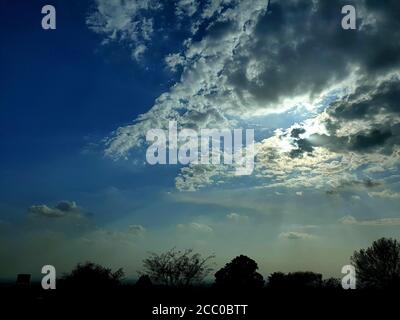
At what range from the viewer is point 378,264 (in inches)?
2189

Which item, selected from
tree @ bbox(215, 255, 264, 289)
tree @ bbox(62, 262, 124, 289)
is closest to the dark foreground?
tree @ bbox(62, 262, 124, 289)

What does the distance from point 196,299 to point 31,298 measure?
13.0m

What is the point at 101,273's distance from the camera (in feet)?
174

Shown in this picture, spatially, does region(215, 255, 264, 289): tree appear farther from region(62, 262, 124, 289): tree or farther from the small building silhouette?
the small building silhouette

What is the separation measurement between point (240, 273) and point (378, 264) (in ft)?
68.0
